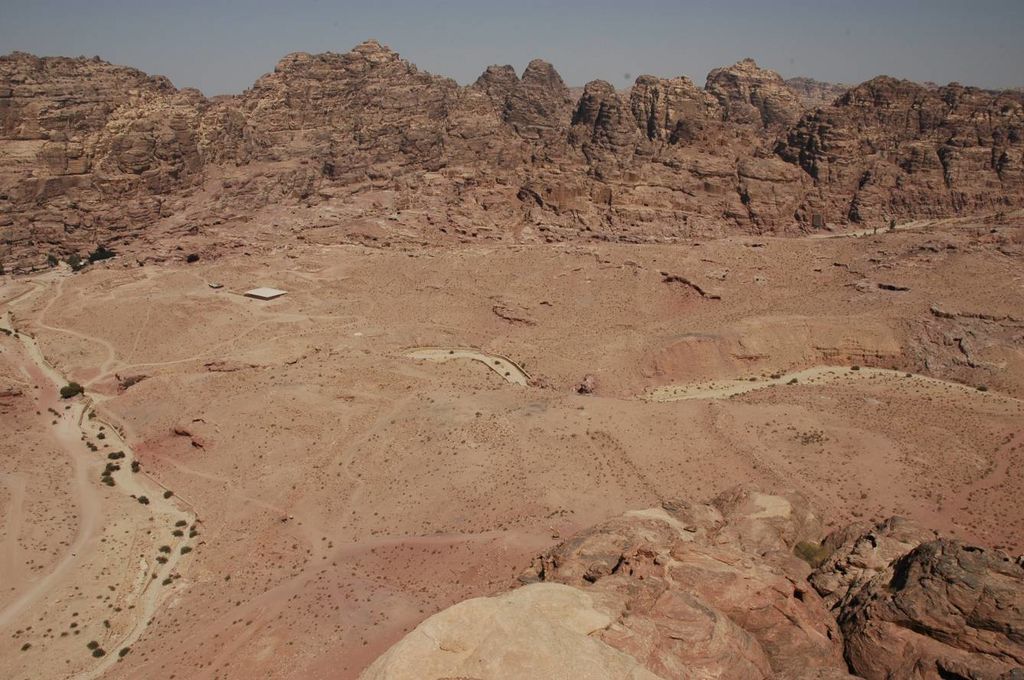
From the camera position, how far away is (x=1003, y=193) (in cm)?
7725

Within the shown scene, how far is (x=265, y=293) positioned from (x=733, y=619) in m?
57.6

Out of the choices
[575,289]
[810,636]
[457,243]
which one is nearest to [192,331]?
[457,243]

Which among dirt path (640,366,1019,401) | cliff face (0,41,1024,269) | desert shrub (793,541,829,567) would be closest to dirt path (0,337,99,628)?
desert shrub (793,541,829,567)

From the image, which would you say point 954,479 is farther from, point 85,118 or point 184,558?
point 85,118

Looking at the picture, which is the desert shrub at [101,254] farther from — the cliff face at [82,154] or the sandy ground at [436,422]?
the sandy ground at [436,422]

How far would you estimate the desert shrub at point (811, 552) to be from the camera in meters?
26.2

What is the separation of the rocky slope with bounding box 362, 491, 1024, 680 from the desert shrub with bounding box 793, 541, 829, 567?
7.83ft

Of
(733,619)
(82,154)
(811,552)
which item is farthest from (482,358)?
(82,154)

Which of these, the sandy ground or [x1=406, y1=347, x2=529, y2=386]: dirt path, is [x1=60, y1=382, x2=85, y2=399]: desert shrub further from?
[x1=406, y1=347, x2=529, y2=386]: dirt path

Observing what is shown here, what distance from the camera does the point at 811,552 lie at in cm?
2688

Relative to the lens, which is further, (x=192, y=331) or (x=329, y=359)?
(x=192, y=331)

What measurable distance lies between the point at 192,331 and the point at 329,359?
648 inches

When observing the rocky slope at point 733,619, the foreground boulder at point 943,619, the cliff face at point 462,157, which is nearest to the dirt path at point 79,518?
the rocky slope at point 733,619

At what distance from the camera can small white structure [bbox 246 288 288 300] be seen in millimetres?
67188
